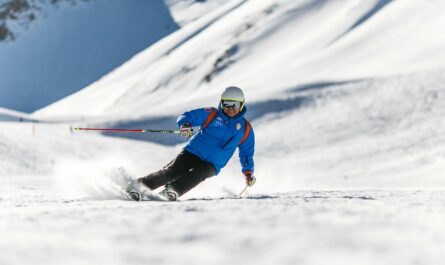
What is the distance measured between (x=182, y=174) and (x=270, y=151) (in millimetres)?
10948

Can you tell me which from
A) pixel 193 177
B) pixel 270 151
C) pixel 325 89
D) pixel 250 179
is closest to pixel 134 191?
pixel 193 177

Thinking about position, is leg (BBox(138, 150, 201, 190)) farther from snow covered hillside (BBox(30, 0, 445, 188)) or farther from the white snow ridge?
snow covered hillside (BBox(30, 0, 445, 188))

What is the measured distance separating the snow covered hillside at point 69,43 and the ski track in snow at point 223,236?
60688 millimetres

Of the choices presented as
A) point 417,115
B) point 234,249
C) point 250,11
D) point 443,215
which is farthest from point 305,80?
point 250,11

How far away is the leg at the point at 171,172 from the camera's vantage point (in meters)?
6.84

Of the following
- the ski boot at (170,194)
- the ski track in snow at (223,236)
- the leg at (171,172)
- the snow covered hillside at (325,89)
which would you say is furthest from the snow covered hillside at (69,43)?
the ski track in snow at (223,236)

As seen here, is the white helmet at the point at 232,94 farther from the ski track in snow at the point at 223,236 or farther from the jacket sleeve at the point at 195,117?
the ski track in snow at the point at 223,236

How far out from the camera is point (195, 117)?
7.50 meters

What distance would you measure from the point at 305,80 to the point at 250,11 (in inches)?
1009

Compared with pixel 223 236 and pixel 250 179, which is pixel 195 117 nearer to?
pixel 250 179

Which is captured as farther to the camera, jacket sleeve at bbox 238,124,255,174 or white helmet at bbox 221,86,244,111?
jacket sleeve at bbox 238,124,255,174

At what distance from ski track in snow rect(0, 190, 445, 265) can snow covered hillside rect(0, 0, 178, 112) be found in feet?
199

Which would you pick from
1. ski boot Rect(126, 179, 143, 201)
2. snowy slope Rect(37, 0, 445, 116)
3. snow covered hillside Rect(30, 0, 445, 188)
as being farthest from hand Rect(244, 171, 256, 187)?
snowy slope Rect(37, 0, 445, 116)

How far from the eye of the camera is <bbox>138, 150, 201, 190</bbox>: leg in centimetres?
684
